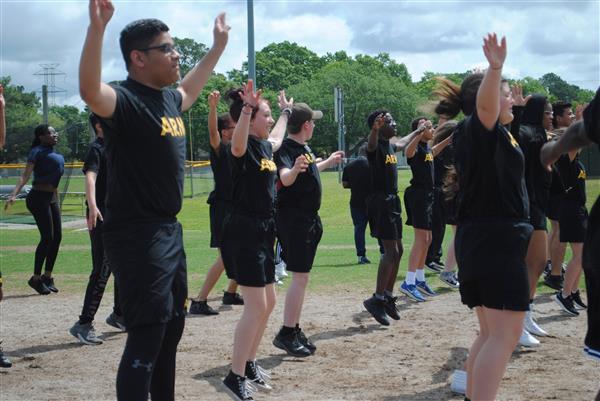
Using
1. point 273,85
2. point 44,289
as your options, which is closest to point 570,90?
point 273,85

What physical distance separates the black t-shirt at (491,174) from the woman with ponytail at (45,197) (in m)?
8.18

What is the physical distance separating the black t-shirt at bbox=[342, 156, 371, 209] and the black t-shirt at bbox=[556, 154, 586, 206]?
18.8ft

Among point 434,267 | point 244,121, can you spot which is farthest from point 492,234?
point 434,267

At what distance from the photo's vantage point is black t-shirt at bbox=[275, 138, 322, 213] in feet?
24.5

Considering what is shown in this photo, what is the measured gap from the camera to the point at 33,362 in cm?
741

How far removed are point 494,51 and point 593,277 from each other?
131 centimetres

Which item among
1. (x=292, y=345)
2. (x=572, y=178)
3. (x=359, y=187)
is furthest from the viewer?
(x=359, y=187)

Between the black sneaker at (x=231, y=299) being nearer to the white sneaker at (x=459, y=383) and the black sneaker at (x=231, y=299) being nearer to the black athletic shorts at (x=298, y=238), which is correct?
the black athletic shorts at (x=298, y=238)

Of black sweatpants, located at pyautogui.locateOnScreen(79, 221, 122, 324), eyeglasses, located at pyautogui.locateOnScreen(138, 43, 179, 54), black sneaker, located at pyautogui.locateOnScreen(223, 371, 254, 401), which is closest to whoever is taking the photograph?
eyeglasses, located at pyautogui.locateOnScreen(138, 43, 179, 54)

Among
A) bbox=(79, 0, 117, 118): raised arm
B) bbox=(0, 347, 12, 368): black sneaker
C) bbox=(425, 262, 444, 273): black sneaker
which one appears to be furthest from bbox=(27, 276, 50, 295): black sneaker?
bbox=(79, 0, 117, 118): raised arm

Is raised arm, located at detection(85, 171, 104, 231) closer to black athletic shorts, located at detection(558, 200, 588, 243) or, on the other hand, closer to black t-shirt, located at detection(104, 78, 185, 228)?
black t-shirt, located at detection(104, 78, 185, 228)

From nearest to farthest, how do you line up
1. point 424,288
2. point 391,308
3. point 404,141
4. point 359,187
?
point 391,308, point 404,141, point 424,288, point 359,187

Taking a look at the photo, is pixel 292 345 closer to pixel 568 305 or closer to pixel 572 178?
pixel 568 305

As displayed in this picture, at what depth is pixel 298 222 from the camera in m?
7.55
